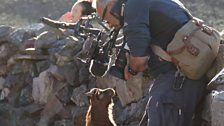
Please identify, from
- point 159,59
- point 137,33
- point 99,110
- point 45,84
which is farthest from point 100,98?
point 45,84

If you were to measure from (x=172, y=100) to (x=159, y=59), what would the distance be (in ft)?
0.91

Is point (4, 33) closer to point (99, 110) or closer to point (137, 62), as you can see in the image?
point (99, 110)

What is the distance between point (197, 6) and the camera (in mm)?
13180

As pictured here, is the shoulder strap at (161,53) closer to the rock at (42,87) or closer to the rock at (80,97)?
the rock at (80,97)

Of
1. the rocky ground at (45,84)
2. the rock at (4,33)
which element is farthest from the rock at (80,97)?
the rock at (4,33)

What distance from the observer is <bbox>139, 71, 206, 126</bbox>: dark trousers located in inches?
145

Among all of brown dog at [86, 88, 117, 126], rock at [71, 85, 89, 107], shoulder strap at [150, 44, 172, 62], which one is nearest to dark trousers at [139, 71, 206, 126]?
shoulder strap at [150, 44, 172, 62]

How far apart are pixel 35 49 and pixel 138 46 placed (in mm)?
3460

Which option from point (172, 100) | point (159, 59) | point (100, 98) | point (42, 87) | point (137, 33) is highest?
point (137, 33)

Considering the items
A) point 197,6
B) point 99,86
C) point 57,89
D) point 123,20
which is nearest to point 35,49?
point 57,89

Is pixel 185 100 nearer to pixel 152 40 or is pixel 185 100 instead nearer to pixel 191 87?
pixel 191 87

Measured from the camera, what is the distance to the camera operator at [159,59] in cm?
364

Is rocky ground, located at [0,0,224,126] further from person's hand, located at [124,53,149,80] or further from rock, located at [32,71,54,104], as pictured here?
person's hand, located at [124,53,149,80]

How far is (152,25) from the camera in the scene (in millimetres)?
3758
